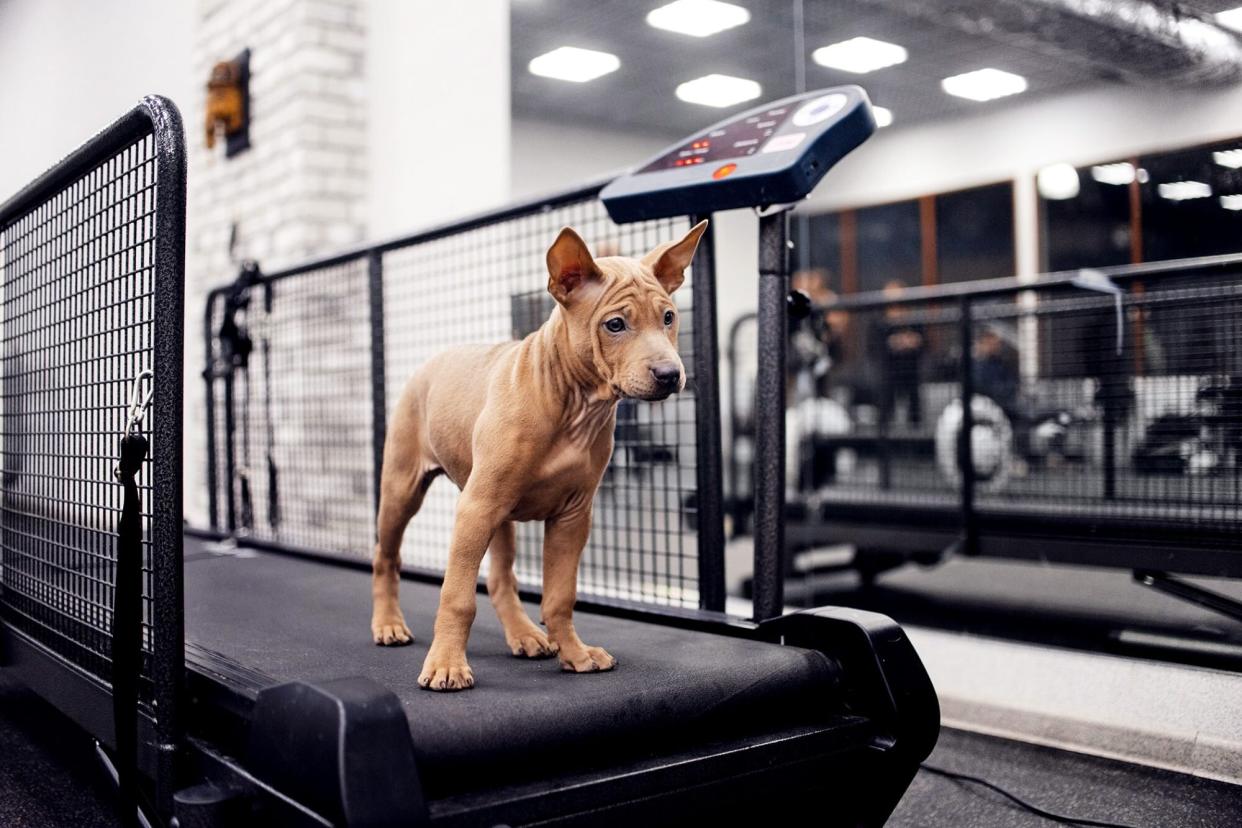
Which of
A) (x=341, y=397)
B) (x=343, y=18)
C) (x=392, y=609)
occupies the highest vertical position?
(x=343, y=18)

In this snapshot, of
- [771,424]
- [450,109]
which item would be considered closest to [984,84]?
[450,109]

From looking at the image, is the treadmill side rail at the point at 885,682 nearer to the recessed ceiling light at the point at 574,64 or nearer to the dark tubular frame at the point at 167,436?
the dark tubular frame at the point at 167,436

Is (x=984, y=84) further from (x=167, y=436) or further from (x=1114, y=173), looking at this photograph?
(x=167, y=436)

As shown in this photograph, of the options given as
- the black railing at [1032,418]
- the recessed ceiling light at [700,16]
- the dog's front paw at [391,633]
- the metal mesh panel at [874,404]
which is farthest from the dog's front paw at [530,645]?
the metal mesh panel at [874,404]

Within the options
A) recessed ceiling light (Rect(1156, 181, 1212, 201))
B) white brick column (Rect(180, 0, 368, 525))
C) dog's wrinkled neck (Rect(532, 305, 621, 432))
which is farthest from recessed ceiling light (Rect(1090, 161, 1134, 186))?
white brick column (Rect(180, 0, 368, 525))

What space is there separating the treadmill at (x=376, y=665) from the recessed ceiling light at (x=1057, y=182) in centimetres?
179

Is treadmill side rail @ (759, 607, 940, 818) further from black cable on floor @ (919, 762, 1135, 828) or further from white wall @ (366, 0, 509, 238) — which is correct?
white wall @ (366, 0, 509, 238)

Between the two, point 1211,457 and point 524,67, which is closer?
point 1211,457

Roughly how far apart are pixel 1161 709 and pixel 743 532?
253 centimetres

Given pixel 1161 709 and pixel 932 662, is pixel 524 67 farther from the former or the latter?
pixel 1161 709

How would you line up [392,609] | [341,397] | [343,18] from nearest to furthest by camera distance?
[392,609], [341,397], [343,18]

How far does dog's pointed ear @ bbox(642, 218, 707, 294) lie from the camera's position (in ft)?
4.41

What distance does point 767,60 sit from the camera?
320 cm

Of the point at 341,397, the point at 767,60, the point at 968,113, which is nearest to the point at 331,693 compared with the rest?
the point at 341,397
